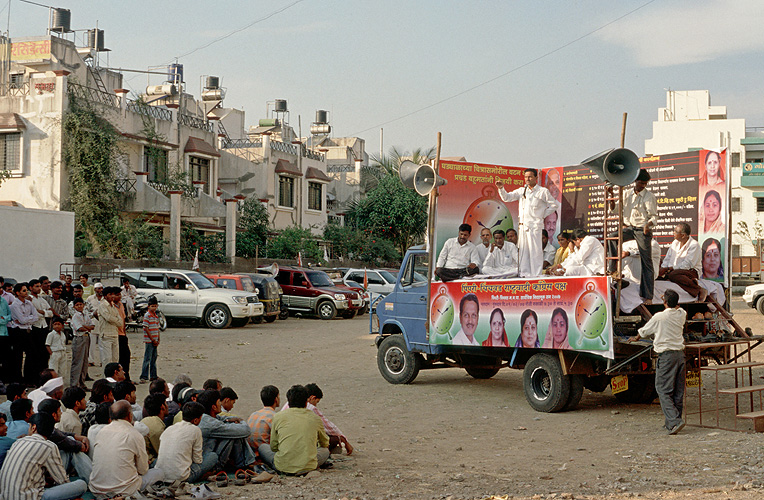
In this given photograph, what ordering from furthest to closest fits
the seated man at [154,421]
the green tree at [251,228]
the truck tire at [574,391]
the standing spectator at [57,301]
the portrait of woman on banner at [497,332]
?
the green tree at [251,228] → the standing spectator at [57,301] → the portrait of woman on banner at [497,332] → the truck tire at [574,391] → the seated man at [154,421]

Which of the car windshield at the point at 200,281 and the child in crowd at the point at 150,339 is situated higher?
the car windshield at the point at 200,281

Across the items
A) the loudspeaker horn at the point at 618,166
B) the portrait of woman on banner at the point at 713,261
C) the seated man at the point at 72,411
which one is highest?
the loudspeaker horn at the point at 618,166

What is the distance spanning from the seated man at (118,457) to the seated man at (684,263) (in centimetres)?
729

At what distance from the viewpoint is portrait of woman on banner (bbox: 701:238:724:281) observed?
11492 mm

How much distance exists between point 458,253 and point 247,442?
573 cm

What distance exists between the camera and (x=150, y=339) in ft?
44.9

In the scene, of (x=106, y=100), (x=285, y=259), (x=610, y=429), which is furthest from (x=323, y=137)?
(x=610, y=429)

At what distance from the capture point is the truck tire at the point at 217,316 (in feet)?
82.5

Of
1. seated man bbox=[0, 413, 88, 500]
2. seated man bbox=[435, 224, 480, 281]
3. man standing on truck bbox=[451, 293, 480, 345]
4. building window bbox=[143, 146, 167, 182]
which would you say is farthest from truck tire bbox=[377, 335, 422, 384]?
building window bbox=[143, 146, 167, 182]

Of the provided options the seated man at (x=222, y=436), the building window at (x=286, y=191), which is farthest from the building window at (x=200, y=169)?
the seated man at (x=222, y=436)

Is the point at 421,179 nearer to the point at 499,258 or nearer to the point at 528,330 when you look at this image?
the point at 499,258

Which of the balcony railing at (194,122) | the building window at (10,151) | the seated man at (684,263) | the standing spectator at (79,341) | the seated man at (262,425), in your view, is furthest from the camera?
the balcony railing at (194,122)

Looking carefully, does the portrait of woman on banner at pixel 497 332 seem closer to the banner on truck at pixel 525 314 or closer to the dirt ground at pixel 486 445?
the banner on truck at pixel 525 314

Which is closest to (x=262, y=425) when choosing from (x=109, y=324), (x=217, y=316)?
(x=109, y=324)
